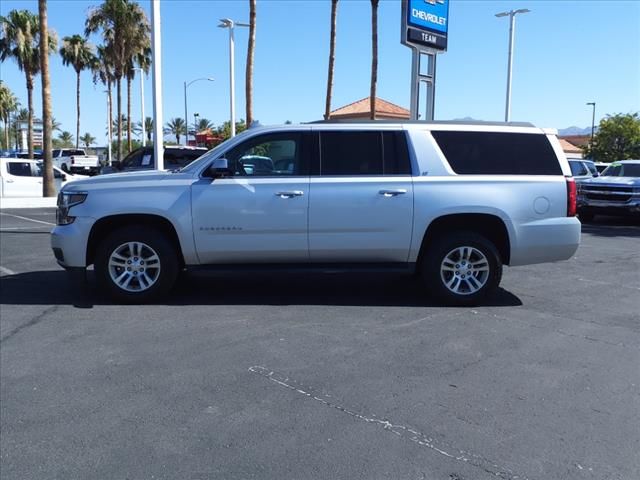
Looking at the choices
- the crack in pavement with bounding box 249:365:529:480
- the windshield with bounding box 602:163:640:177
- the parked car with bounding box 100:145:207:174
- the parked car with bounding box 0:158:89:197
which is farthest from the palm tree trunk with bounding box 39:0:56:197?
the crack in pavement with bounding box 249:365:529:480

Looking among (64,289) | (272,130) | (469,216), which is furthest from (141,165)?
(469,216)

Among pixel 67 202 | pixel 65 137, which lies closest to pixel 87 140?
pixel 65 137

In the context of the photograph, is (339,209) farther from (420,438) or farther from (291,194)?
(420,438)

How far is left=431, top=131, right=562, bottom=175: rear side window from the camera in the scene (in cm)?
661

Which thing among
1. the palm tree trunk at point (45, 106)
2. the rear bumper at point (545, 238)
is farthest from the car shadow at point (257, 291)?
the palm tree trunk at point (45, 106)

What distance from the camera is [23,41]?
3425 cm

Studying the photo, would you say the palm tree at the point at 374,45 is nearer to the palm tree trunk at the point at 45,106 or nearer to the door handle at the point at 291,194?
the palm tree trunk at the point at 45,106

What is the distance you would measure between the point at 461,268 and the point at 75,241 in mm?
4237

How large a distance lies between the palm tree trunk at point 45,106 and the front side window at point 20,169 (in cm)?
107

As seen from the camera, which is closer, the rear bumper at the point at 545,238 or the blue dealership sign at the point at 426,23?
the rear bumper at the point at 545,238

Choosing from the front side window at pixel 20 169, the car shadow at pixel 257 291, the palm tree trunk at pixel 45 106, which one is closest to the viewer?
the car shadow at pixel 257 291

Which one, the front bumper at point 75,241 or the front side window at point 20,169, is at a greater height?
the front side window at point 20,169

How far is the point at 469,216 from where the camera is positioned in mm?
6598

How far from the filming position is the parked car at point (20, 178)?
2195 centimetres
